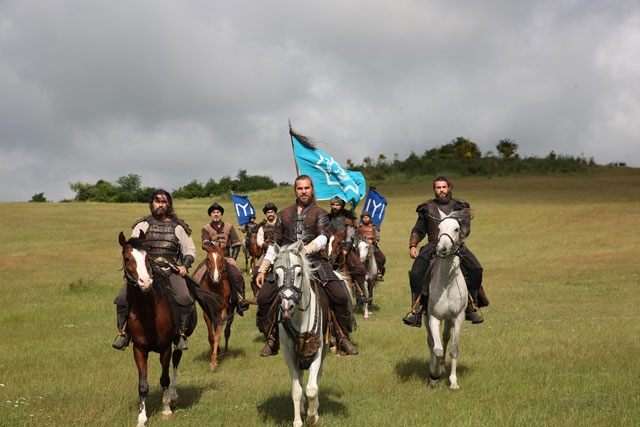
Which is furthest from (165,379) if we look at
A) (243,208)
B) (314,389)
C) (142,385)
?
(243,208)

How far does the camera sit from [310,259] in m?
7.57

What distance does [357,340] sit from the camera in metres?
12.8

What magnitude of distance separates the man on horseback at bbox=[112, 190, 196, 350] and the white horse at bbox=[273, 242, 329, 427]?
1.69 m

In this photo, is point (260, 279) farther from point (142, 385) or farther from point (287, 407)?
point (287, 407)

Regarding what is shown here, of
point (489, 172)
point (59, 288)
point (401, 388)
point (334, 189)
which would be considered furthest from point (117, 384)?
point (489, 172)

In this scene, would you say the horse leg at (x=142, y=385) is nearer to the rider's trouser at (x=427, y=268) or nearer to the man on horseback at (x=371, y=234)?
the rider's trouser at (x=427, y=268)

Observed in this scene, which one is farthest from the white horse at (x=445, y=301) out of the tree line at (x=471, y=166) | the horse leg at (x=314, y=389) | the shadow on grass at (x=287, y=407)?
the tree line at (x=471, y=166)

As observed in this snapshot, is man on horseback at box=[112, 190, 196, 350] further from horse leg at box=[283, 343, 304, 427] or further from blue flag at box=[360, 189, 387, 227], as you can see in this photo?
blue flag at box=[360, 189, 387, 227]

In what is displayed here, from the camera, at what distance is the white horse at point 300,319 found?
634cm

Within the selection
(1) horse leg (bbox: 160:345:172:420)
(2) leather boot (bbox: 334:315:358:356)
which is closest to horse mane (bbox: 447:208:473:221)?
(2) leather boot (bbox: 334:315:358:356)

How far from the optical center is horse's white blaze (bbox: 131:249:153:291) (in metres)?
6.72

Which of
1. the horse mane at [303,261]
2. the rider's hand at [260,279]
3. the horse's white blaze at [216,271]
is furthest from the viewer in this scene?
the horse's white blaze at [216,271]

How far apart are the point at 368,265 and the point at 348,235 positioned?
2705mm

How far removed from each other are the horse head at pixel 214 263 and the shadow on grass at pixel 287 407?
10.4 ft
